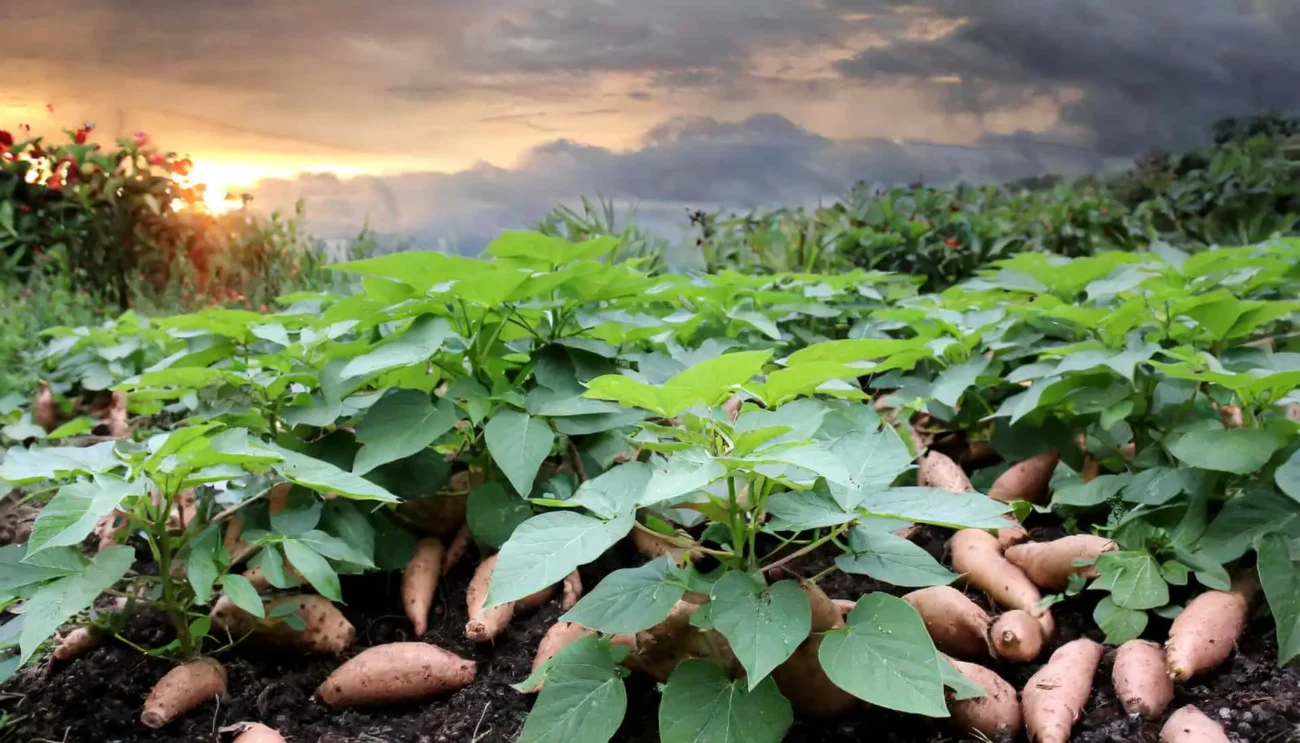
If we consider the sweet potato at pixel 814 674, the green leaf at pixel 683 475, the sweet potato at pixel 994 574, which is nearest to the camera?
the green leaf at pixel 683 475

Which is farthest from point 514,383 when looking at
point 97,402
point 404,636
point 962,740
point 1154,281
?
point 97,402

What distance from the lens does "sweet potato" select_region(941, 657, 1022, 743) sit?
93 centimetres

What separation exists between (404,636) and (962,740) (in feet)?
2.42

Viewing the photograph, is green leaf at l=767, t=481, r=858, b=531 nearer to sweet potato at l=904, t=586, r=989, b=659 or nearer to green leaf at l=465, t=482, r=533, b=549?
sweet potato at l=904, t=586, r=989, b=659

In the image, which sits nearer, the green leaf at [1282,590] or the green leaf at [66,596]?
the green leaf at [66,596]

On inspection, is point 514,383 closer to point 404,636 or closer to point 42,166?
point 404,636

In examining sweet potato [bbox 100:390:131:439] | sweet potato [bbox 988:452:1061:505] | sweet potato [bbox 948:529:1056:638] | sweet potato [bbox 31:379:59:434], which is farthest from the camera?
sweet potato [bbox 31:379:59:434]

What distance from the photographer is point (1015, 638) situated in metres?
1.02

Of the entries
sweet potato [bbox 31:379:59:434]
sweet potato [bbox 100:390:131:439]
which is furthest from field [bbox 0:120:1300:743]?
sweet potato [bbox 31:379:59:434]

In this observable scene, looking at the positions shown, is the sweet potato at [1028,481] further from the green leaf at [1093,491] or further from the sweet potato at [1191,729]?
the sweet potato at [1191,729]

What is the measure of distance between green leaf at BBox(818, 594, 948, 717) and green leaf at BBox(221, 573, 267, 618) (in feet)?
2.03

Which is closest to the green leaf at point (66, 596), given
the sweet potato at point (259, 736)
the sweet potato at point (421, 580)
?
the sweet potato at point (259, 736)

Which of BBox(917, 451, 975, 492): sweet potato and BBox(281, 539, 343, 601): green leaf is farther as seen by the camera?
BBox(917, 451, 975, 492): sweet potato

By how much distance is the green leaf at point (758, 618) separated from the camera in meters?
0.72
